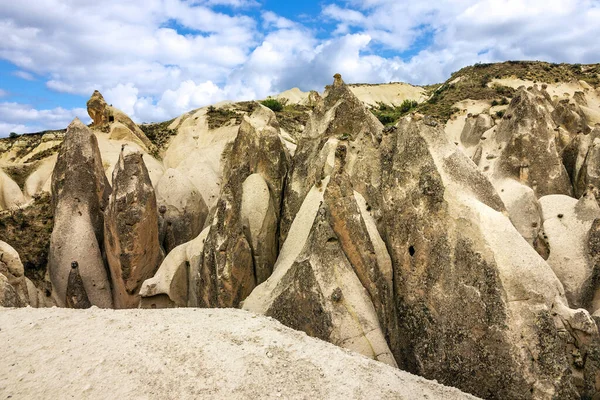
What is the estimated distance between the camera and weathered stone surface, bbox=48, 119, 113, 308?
15461 millimetres

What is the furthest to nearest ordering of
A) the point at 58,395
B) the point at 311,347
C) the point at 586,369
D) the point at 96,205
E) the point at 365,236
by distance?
the point at 96,205 → the point at 365,236 → the point at 586,369 → the point at 311,347 → the point at 58,395

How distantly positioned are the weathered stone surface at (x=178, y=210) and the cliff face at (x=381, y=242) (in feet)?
0.22

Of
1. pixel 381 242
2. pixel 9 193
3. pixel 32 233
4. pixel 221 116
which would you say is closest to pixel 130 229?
pixel 32 233

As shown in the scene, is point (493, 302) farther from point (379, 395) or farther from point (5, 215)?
point (5, 215)

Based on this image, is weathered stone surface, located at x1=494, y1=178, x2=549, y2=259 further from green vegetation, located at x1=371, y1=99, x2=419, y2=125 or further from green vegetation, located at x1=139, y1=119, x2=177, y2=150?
green vegetation, located at x1=371, y1=99, x2=419, y2=125

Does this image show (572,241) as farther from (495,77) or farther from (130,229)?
(495,77)

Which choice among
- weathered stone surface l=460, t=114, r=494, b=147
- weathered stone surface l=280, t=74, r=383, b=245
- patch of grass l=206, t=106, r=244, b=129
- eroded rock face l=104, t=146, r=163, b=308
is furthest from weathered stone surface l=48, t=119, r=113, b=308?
weathered stone surface l=460, t=114, r=494, b=147

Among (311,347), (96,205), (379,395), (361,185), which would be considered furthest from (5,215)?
(379,395)

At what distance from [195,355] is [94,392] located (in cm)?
141

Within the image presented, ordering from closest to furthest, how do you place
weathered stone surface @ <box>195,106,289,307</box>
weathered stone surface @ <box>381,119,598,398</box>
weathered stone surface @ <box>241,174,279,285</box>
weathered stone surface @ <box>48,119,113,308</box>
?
weathered stone surface @ <box>381,119,598,398</box> → weathered stone surface @ <box>195,106,289,307</box> → weathered stone surface @ <box>241,174,279,285</box> → weathered stone surface @ <box>48,119,113,308</box>

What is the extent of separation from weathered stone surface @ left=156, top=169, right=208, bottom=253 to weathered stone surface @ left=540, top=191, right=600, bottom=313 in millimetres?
12311

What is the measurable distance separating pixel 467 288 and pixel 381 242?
7.20 feet

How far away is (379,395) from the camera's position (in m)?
6.29

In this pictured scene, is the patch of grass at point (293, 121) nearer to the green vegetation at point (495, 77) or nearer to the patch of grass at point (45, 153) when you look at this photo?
the patch of grass at point (45, 153)
